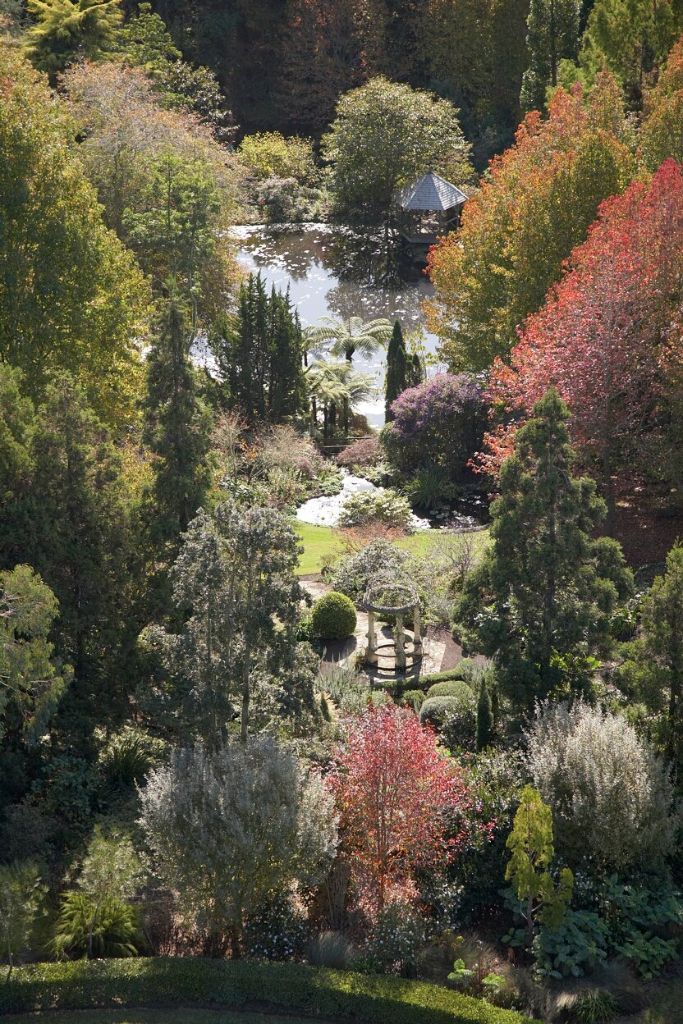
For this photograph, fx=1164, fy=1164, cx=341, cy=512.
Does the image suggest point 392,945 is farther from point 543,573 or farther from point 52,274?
point 52,274

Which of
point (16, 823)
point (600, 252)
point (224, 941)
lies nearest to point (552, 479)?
point (224, 941)

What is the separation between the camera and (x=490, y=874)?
1511 centimetres

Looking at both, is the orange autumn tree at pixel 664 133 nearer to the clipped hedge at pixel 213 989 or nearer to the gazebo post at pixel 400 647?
the gazebo post at pixel 400 647

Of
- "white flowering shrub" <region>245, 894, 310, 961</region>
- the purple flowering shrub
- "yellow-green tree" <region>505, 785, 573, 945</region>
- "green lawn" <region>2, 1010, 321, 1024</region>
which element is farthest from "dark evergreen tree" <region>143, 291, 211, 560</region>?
the purple flowering shrub

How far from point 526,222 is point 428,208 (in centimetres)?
2018

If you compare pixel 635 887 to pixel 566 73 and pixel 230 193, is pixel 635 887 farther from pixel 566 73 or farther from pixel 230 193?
pixel 566 73

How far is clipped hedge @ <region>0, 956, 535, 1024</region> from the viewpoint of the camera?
42.6 feet

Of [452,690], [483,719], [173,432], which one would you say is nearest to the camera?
[483,719]

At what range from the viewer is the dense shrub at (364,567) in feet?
75.4

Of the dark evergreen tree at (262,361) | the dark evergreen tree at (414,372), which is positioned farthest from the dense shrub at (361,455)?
the dark evergreen tree at (414,372)

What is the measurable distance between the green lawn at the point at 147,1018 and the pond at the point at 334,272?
1344 inches

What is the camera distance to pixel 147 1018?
12867 mm

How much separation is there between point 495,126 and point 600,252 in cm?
3881

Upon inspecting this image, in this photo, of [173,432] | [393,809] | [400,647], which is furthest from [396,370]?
[393,809]
